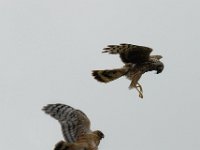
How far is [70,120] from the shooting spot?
2145 centimetres

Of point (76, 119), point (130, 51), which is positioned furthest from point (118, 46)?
point (76, 119)

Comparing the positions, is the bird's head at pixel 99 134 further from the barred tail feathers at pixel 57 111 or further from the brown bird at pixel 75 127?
the barred tail feathers at pixel 57 111

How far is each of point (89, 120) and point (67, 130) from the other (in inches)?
30.8

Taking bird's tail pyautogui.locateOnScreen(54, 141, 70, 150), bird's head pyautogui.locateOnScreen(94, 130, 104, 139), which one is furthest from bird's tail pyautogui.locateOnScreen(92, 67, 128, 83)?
bird's tail pyautogui.locateOnScreen(54, 141, 70, 150)

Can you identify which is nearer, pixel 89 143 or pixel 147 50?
pixel 89 143

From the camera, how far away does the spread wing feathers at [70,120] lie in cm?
2117

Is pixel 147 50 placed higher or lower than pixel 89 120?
higher

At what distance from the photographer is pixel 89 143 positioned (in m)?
21.2

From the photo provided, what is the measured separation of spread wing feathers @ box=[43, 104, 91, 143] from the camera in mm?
21172

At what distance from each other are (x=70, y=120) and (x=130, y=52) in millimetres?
2008

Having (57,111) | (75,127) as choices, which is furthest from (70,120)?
(57,111)

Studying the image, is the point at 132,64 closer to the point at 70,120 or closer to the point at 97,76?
the point at 97,76

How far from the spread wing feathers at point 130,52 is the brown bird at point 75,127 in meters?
1.46

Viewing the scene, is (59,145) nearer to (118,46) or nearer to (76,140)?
(76,140)
